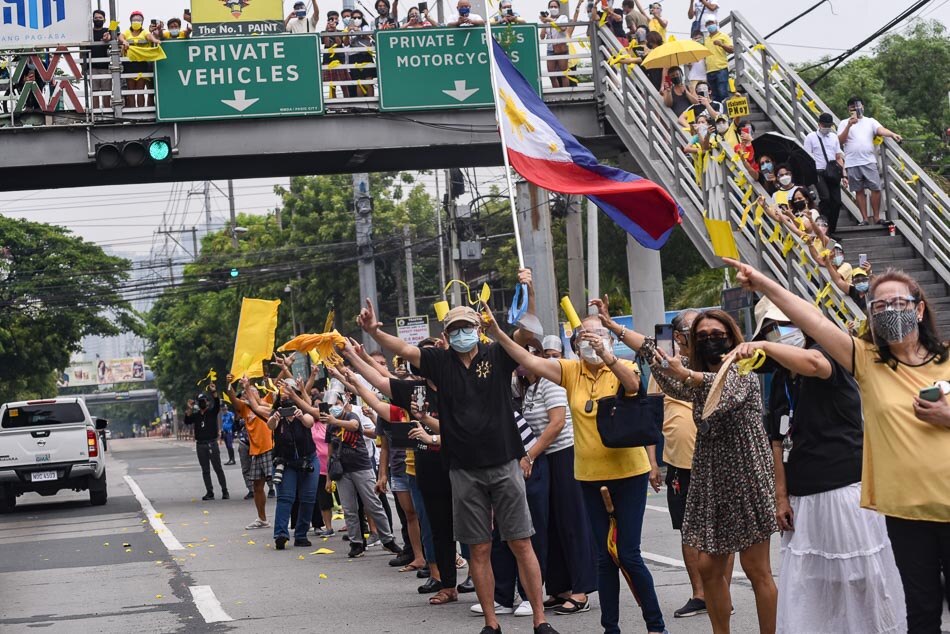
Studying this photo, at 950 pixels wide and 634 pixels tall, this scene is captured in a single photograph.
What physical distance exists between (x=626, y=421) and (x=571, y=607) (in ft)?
6.65

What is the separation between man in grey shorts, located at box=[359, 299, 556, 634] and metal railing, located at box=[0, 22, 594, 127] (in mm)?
12462

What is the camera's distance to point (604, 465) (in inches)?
313

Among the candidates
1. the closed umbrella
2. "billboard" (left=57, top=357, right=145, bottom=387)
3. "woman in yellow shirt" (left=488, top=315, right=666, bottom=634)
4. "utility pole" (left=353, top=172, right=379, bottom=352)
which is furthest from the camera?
"billboard" (left=57, top=357, right=145, bottom=387)

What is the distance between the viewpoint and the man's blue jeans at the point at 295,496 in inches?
579

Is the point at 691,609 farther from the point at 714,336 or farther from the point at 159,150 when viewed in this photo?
the point at 159,150

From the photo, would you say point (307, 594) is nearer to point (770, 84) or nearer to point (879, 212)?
point (879, 212)

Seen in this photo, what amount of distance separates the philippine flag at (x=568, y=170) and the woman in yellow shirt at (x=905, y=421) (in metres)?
4.46

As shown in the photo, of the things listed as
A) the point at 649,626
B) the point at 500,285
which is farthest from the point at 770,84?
the point at 500,285

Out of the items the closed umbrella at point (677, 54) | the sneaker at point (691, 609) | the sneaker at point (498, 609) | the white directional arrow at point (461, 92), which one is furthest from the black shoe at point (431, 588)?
the white directional arrow at point (461, 92)

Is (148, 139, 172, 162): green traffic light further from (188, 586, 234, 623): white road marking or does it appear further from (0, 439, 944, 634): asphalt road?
(188, 586, 234, 623): white road marking

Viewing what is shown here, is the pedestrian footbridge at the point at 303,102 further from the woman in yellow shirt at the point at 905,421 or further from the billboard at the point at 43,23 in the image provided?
the woman in yellow shirt at the point at 905,421

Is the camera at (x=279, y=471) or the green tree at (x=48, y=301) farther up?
the green tree at (x=48, y=301)

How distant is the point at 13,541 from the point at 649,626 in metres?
12.3

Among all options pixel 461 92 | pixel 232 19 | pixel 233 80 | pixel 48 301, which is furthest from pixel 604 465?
pixel 48 301
